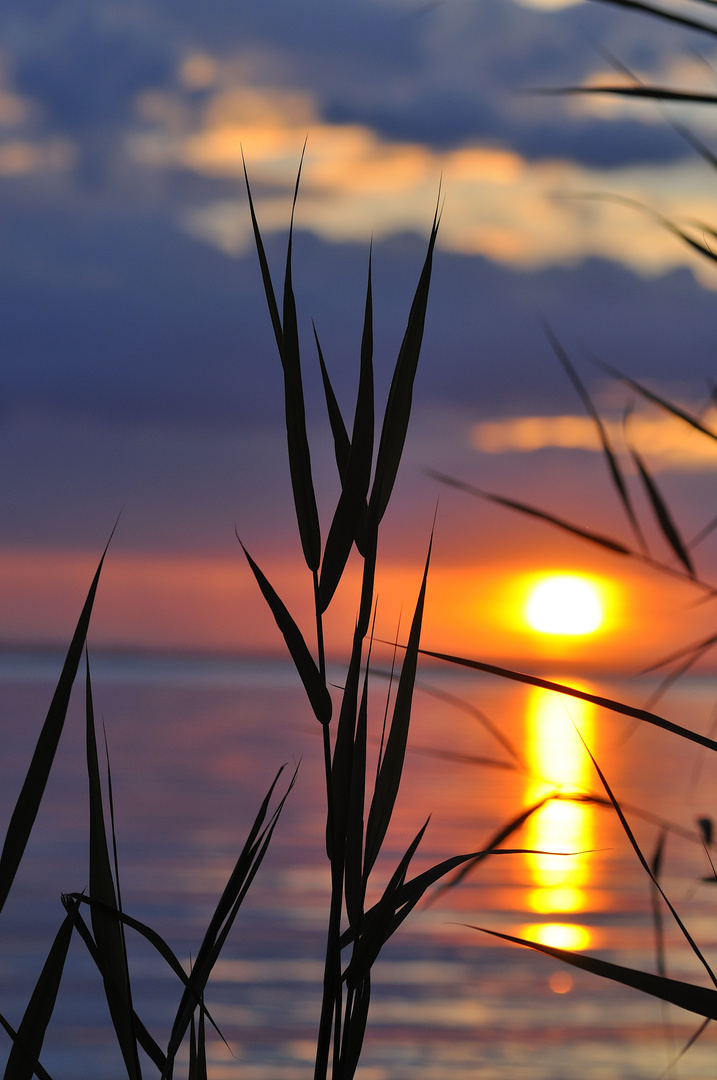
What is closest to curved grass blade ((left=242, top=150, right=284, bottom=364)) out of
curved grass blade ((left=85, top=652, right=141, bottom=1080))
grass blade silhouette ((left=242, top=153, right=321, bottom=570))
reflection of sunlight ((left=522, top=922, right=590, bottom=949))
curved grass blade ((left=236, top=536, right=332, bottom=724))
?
grass blade silhouette ((left=242, top=153, right=321, bottom=570))

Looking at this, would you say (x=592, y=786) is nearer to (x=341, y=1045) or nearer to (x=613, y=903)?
(x=613, y=903)

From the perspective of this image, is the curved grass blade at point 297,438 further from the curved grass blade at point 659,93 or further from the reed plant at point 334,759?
the curved grass blade at point 659,93

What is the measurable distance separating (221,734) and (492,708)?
10.5 m

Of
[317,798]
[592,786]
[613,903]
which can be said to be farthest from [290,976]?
[592,786]

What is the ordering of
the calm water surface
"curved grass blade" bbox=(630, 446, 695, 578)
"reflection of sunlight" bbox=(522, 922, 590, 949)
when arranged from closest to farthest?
"curved grass blade" bbox=(630, 446, 695, 578)
the calm water surface
"reflection of sunlight" bbox=(522, 922, 590, 949)

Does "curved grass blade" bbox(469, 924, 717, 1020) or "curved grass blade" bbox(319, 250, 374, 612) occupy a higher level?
"curved grass blade" bbox(319, 250, 374, 612)

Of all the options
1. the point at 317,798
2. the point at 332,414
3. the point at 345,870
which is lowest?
the point at 345,870

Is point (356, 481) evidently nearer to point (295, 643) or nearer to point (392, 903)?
point (295, 643)

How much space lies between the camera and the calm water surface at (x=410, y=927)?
130 inches

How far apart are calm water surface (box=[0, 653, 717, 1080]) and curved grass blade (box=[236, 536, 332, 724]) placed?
75 mm

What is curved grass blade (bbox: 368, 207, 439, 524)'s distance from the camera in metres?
0.78

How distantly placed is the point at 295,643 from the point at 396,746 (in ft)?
0.36

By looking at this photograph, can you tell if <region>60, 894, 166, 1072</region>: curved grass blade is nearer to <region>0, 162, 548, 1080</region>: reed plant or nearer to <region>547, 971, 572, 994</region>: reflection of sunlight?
<region>0, 162, 548, 1080</region>: reed plant

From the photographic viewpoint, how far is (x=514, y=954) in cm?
450
